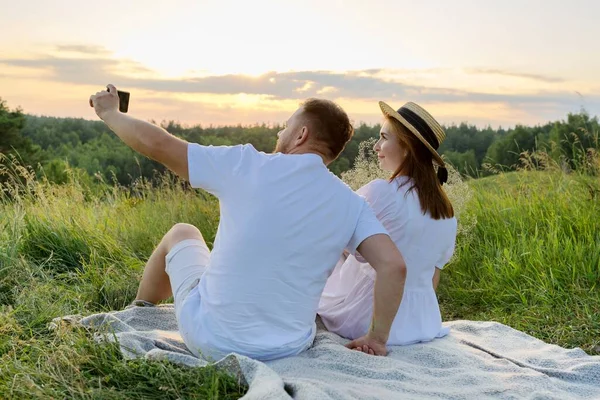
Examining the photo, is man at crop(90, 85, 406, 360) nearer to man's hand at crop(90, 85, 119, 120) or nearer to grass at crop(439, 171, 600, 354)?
man's hand at crop(90, 85, 119, 120)

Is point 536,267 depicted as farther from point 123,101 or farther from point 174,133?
point 174,133

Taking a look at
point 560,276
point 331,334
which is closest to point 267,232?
point 331,334

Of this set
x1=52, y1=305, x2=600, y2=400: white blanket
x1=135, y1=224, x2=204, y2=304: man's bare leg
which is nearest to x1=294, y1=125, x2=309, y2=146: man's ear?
x1=135, y1=224, x2=204, y2=304: man's bare leg

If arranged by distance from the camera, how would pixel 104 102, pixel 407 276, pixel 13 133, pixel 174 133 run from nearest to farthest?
pixel 104 102 < pixel 407 276 < pixel 174 133 < pixel 13 133

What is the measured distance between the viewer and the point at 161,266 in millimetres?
3697

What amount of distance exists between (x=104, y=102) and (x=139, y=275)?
217cm

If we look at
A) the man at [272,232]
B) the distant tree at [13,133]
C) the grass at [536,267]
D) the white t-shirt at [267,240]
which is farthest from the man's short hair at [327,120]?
the distant tree at [13,133]

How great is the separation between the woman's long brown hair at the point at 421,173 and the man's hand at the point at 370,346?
2.25 feet

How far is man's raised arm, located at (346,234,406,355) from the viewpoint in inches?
122

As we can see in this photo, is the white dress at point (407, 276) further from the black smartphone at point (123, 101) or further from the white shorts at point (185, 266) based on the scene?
the black smartphone at point (123, 101)

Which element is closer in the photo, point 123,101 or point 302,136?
point 302,136

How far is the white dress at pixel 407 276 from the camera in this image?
3.50 meters

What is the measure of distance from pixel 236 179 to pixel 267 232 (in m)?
0.25

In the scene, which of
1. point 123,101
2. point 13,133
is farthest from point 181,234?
point 13,133
